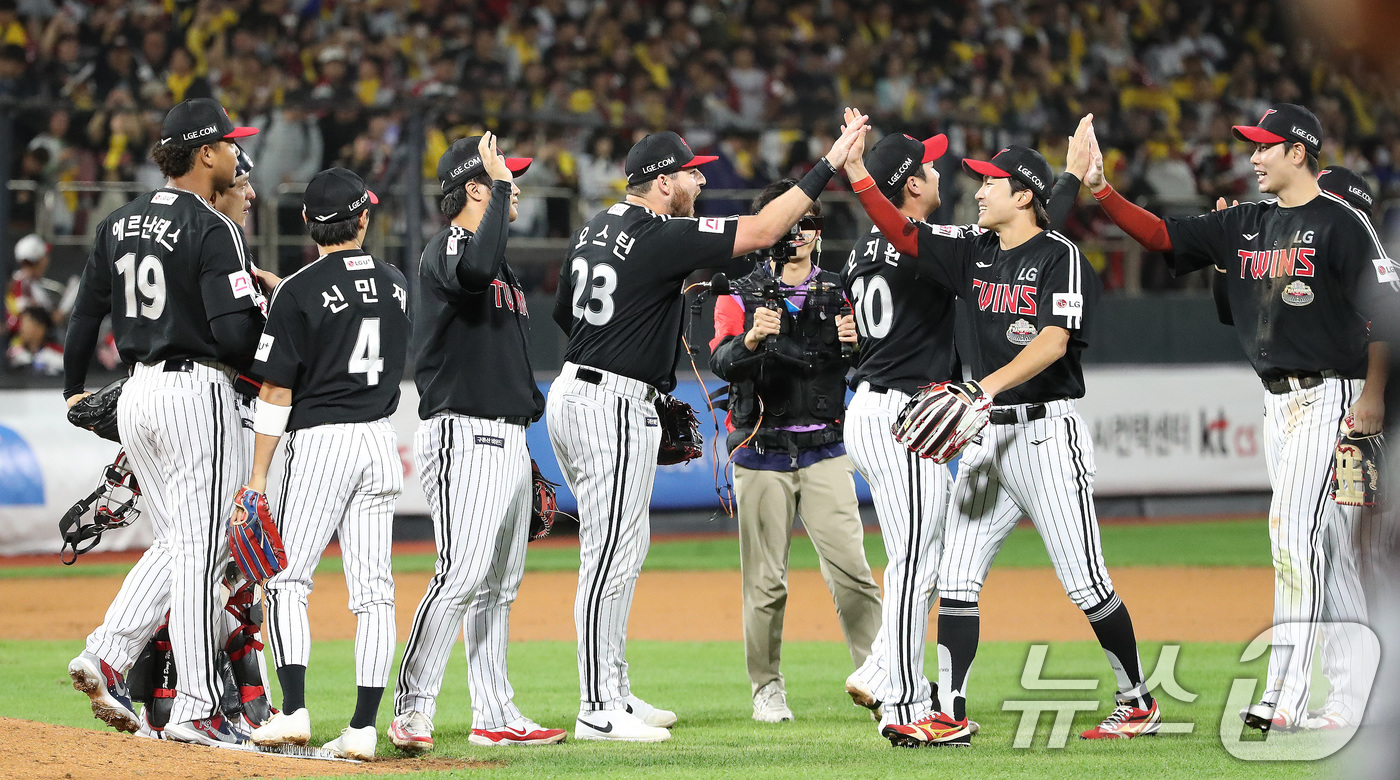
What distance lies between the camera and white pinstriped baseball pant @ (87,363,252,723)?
17.8 feet

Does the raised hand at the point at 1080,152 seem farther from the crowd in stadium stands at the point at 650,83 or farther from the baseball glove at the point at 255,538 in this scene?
the crowd in stadium stands at the point at 650,83

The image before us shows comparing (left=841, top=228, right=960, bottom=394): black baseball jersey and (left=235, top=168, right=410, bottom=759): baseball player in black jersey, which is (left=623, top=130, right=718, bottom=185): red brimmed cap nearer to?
(left=841, top=228, right=960, bottom=394): black baseball jersey

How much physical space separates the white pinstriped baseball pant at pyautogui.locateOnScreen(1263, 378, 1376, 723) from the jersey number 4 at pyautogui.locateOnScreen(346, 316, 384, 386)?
3.50 m

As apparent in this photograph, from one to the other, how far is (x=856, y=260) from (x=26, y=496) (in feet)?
29.8

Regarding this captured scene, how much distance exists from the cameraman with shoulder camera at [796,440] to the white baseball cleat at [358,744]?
6.53 ft

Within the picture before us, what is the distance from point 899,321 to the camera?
593 centimetres

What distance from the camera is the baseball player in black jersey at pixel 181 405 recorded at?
17.9 feet

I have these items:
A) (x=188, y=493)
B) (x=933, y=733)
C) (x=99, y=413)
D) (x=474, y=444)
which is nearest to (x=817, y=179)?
(x=474, y=444)

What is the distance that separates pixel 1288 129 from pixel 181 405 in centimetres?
456

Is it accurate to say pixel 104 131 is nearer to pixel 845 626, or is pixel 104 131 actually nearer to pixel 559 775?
pixel 845 626

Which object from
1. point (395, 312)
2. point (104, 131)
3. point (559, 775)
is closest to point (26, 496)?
point (104, 131)

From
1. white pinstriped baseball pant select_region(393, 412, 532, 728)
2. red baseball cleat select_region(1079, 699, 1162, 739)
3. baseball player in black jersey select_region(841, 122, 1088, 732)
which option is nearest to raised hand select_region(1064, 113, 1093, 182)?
baseball player in black jersey select_region(841, 122, 1088, 732)

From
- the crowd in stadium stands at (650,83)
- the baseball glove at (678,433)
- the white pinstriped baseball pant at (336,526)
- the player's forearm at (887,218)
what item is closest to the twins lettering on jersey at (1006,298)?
the player's forearm at (887,218)

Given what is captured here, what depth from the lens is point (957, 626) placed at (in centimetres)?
547
